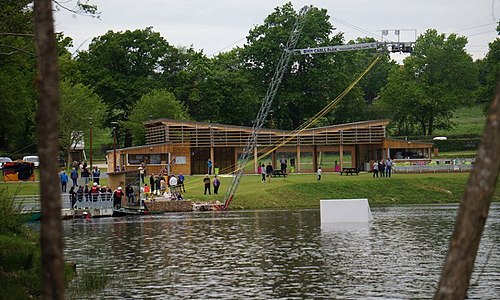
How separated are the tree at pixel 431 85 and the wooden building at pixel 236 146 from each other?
20017 mm

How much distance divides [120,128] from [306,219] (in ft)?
223

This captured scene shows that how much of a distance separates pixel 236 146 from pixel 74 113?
17.5m

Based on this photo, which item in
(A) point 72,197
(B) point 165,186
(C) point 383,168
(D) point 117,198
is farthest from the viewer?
(C) point 383,168

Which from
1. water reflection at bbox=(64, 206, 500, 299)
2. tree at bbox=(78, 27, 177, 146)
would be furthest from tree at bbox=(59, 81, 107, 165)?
water reflection at bbox=(64, 206, 500, 299)

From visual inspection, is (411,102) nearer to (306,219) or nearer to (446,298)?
(306,219)

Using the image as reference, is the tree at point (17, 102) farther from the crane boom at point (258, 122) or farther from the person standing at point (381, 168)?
the person standing at point (381, 168)

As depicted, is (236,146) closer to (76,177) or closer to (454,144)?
(454,144)

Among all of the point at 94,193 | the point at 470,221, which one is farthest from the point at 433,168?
the point at 470,221

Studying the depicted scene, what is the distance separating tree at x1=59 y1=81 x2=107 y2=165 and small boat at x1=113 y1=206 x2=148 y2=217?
32809 mm

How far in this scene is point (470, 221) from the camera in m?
9.31

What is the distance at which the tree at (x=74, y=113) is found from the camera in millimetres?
94000

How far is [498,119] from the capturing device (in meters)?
9.12

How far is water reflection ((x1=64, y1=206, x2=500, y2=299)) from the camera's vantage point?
25.5 m

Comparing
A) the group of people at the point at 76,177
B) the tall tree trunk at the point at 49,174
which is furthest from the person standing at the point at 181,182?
the tall tree trunk at the point at 49,174
